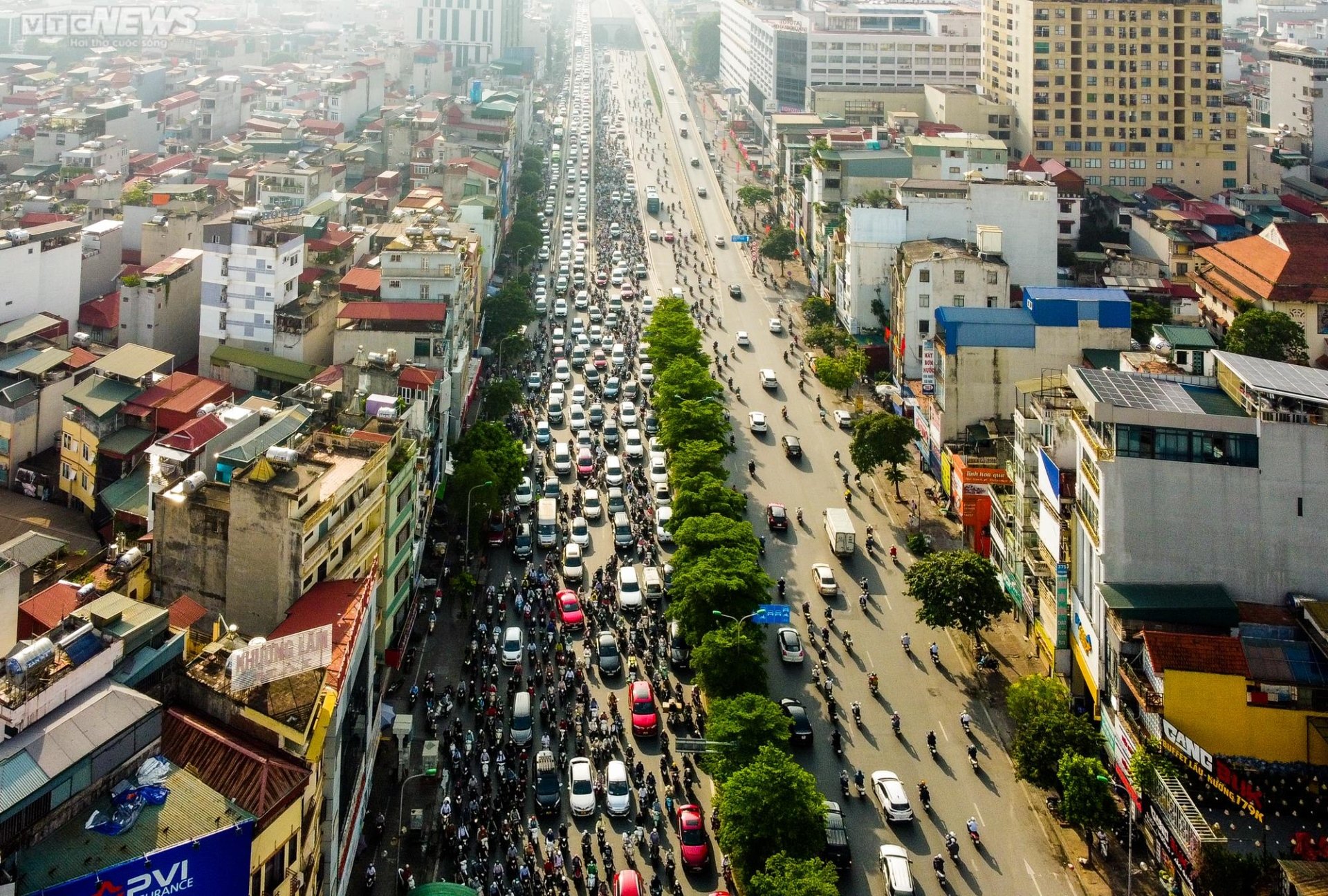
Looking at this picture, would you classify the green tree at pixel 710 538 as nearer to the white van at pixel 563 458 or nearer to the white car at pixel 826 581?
the white car at pixel 826 581

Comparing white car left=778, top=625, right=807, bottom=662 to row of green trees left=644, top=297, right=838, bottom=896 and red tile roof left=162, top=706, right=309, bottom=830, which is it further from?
red tile roof left=162, top=706, right=309, bottom=830

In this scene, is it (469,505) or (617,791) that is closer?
(617,791)

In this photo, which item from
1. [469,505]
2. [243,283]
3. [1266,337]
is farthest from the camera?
[1266,337]

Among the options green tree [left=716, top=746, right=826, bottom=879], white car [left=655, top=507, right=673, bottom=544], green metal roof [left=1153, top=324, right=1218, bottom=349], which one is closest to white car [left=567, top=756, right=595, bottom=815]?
green tree [left=716, top=746, right=826, bottom=879]

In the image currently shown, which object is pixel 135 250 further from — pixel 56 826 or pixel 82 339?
pixel 56 826

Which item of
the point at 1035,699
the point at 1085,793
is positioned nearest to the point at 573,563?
the point at 1035,699

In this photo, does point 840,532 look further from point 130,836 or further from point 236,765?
point 130,836

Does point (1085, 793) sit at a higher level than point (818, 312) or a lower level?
lower

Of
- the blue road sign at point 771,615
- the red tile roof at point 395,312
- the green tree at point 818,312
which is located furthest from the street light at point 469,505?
the green tree at point 818,312
